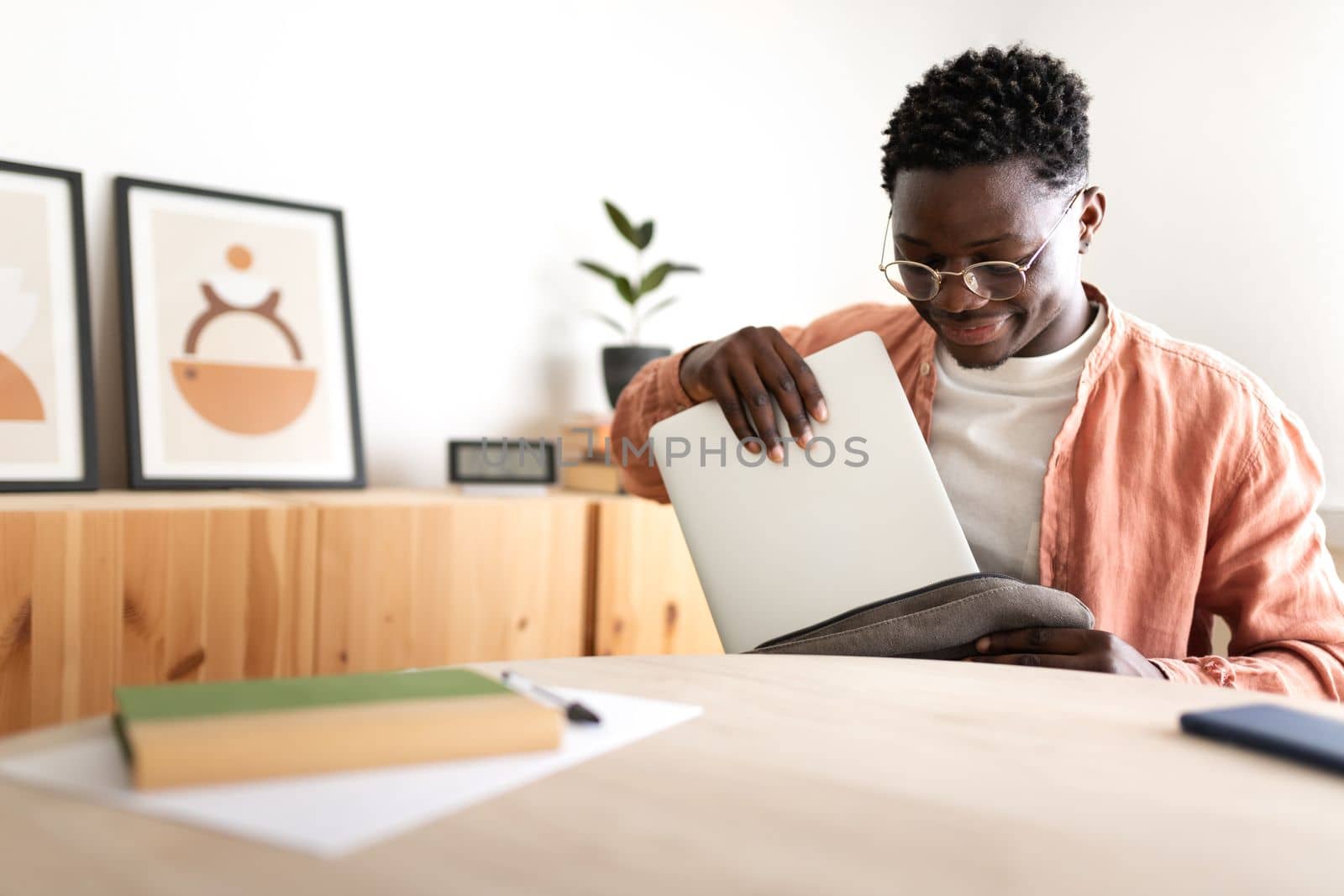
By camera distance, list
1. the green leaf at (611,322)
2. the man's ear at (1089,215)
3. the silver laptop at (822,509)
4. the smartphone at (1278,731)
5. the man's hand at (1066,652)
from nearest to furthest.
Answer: the smartphone at (1278,731), the man's hand at (1066,652), the silver laptop at (822,509), the man's ear at (1089,215), the green leaf at (611,322)

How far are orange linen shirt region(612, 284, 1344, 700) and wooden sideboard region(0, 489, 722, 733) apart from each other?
854mm

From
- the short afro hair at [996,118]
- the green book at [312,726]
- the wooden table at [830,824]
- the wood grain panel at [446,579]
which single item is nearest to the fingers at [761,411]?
the short afro hair at [996,118]

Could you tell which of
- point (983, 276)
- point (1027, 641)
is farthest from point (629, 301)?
point (1027, 641)

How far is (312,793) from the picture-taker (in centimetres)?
51

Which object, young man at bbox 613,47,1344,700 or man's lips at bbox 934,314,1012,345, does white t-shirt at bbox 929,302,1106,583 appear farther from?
man's lips at bbox 934,314,1012,345

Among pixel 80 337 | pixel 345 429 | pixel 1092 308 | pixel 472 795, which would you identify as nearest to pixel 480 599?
pixel 345 429

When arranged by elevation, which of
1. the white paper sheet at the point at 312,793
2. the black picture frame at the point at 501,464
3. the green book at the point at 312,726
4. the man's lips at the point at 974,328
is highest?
the man's lips at the point at 974,328

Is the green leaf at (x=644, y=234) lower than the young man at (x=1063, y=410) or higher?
higher

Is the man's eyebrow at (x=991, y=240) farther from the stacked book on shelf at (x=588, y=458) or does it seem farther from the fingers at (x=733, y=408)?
the stacked book on shelf at (x=588, y=458)

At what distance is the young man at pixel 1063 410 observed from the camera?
1187 mm

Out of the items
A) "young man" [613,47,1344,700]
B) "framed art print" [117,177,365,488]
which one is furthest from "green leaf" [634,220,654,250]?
"young man" [613,47,1344,700]

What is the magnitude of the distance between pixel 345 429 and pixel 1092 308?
1.24 meters

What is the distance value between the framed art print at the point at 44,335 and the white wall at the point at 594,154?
7 cm

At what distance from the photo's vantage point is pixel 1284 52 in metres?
2.24
